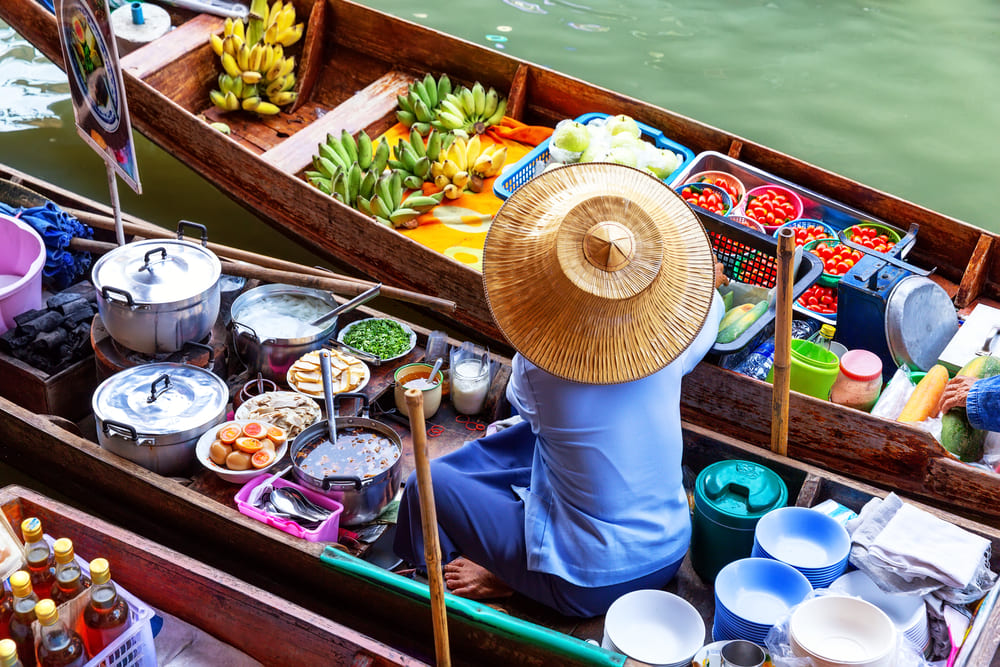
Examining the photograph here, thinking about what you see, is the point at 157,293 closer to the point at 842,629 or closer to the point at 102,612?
the point at 102,612

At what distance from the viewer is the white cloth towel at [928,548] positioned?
247cm

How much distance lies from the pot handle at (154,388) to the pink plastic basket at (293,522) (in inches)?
16.9

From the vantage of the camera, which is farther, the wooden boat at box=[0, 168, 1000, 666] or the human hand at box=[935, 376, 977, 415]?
the human hand at box=[935, 376, 977, 415]

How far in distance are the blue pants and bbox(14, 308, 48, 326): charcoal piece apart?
1691 millimetres

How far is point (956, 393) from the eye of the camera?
307cm

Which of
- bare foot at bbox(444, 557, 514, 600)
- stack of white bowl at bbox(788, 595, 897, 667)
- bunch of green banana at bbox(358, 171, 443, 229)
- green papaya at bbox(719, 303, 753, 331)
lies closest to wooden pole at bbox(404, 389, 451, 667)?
bare foot at bbox(444, 557, 514, 600)

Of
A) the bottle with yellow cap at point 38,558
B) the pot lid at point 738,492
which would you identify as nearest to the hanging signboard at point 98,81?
the bottle with yellow cap at point 38,558

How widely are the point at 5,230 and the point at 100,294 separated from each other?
0.91 metres

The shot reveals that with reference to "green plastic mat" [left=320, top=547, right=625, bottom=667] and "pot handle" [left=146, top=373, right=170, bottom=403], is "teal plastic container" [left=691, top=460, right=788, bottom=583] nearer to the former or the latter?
"green plastic mat" [left=320, top=547, right=625, bottom=667]

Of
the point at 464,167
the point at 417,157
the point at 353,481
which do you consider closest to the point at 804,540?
the point at 353,481

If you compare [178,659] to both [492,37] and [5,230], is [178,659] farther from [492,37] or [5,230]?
[492,37]

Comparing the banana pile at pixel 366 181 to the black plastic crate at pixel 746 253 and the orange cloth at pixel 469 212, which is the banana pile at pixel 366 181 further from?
the black plastic crate at pixel 746 253

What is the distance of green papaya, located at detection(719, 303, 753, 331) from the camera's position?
3510 millimetres

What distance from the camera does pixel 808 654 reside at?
2.13m
